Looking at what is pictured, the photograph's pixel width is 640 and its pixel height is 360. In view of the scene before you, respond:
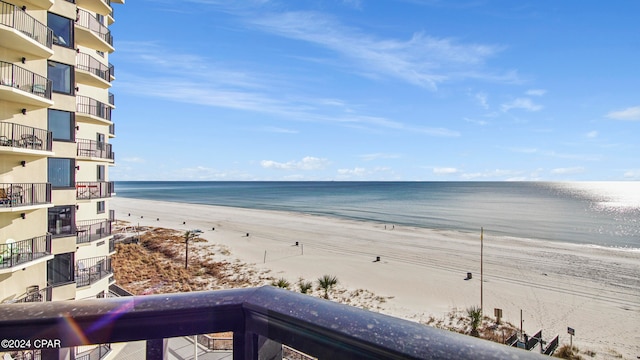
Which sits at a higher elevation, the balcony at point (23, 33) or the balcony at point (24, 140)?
the balcony at point (23, 33)

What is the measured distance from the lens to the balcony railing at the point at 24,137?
435 inches

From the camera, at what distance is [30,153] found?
11633 mm

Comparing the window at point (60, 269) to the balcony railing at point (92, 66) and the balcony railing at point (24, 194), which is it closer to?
the balcony railing at point (24, 194)

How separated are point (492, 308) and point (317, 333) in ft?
87.2

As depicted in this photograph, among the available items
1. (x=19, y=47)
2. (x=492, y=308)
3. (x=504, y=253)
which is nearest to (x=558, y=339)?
(x=492, y=308)

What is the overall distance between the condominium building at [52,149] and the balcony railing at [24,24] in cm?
3

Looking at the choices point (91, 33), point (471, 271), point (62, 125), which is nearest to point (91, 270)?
point (62, 125)

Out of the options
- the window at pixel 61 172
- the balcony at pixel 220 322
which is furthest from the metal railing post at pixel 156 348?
the window at pixel 61 172

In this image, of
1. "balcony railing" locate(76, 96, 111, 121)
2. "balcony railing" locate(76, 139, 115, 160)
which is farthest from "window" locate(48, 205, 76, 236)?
"balcony railing" locate(76, 96, 111, 121)

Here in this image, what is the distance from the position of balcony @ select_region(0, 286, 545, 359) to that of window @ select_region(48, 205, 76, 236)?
1544 centimetres

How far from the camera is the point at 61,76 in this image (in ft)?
44.9

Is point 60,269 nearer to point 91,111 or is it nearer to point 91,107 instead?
point 91,111

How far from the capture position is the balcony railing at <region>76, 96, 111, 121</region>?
17.0 metres

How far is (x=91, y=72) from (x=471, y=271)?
3244cm
